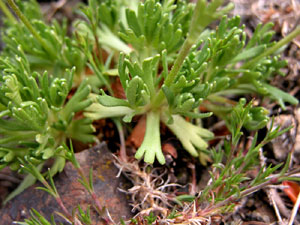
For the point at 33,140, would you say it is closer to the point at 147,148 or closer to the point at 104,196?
the point at 104,196

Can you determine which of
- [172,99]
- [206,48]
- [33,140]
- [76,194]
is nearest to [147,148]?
[172,99]

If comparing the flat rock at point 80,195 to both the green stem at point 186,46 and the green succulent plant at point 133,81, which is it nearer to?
the green succulent plant at point 133,81

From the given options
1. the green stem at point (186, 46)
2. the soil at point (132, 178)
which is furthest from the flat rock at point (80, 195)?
the green stem at point (186, 46)

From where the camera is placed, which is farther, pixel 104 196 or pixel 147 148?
pixel 104 196

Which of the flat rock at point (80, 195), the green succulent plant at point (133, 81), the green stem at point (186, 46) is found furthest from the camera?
the flat rock at point (80, 195)

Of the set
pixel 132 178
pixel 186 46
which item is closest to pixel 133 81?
pixel 186 46

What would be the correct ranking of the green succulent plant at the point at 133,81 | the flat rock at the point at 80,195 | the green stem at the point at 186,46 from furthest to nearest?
the flat rock at the point at 80,195 → the green succulent plant at the point at 133,81 → the green stem at the point at 186,46

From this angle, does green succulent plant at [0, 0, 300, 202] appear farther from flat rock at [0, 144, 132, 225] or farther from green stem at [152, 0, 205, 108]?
flat rock at [0, 144, 132, 225]

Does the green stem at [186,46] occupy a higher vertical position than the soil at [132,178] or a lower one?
higher
